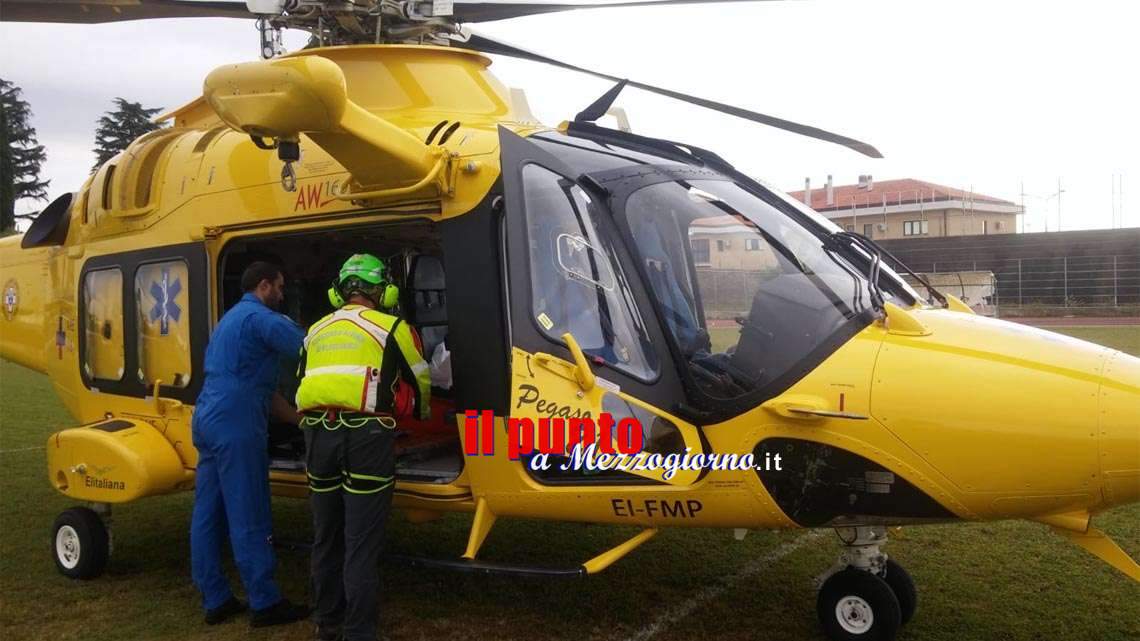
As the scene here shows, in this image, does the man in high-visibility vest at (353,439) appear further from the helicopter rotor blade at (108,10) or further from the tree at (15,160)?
the tree at (15,160)

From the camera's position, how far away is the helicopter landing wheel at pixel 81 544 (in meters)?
5.37

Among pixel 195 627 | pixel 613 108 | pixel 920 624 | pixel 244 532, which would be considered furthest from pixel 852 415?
pixel 195 627

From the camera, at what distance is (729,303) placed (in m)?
3.88

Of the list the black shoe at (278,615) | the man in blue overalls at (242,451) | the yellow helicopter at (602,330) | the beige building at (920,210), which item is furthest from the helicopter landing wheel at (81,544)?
the beige building at (920,210)

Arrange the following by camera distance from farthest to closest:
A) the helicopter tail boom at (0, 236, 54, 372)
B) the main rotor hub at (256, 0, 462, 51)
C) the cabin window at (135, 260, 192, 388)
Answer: the helicopter tail boom at (0, 236, 54, 372) < the cabin window at (135, 260, 192, 388) < the main rotor hub at (256, 0, 462, 51)

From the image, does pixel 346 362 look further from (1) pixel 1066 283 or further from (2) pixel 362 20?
(1) pixel 1066 283

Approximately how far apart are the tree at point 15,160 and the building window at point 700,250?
3166 cm

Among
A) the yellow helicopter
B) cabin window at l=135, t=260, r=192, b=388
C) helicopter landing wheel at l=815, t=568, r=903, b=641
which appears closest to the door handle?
the yellow helicopter

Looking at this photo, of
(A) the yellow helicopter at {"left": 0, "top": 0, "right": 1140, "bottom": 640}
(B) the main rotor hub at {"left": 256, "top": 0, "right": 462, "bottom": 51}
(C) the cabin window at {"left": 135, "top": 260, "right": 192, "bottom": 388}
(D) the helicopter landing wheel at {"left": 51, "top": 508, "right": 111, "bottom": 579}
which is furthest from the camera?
(D) the helicopter landing wheel at {"left": 51, "top": 508, "right": 111, "bottom": 579}

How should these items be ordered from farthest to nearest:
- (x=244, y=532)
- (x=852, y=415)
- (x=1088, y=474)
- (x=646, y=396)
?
(x=244, y=532)
(x=646, y=396)
(x=852, y=415)
(x=1088, y=474)

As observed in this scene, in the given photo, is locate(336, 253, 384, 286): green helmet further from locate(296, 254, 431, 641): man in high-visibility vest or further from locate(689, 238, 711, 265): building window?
locate(689, 238, 711, 265): building window

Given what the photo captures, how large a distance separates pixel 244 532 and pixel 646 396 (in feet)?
7.34

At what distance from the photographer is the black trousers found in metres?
3.95

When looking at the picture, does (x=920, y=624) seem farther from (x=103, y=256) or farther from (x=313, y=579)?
(x=103, y=256)
